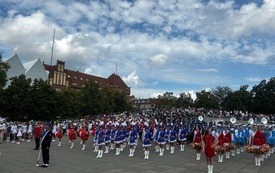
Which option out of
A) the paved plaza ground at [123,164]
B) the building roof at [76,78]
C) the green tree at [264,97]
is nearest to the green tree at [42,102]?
the paved plaza ground at [123,164]

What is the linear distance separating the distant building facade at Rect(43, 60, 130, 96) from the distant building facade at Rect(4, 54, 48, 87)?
A: 6.84m

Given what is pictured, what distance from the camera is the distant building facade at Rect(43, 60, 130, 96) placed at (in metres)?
95.8

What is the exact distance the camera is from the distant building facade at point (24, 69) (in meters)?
69.6

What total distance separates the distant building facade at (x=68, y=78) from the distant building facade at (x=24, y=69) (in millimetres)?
6841

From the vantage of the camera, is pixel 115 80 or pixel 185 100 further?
pixel 115 80

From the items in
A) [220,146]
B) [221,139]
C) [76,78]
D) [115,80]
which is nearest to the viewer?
[220,146]

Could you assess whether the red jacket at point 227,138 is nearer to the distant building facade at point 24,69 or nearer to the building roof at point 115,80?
the distant building facade at point 24,69

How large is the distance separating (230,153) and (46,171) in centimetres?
1337

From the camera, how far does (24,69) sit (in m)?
72.8

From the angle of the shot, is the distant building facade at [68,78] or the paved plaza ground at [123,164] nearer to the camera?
the paved plaza ground at [123,164]

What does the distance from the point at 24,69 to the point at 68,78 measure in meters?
35.3

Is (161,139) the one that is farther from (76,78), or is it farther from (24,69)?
(76,78)

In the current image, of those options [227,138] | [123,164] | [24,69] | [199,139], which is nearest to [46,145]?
[123,164]

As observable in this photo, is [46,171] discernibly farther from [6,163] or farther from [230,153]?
[230,153]
